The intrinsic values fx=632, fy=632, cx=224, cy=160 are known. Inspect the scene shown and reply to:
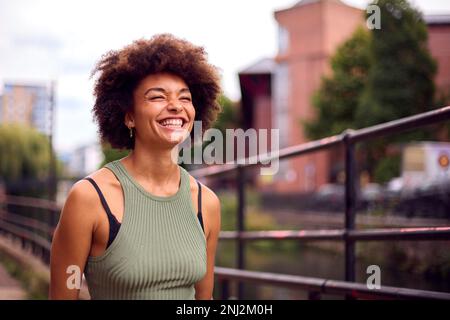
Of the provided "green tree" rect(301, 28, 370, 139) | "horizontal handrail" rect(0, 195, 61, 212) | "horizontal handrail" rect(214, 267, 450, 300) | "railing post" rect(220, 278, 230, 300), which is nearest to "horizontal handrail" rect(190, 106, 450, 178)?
"horizontal handrail" rect(214, 267, 450, 300)

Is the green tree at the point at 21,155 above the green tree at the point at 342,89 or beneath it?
beneath

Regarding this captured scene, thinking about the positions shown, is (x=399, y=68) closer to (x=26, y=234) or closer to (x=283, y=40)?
(x=283, y=40)

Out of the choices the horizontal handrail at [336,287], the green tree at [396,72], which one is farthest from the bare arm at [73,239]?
the green tree at [396,72]

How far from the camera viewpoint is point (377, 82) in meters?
22.6

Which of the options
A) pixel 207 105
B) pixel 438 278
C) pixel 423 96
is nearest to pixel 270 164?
pixel 438 278

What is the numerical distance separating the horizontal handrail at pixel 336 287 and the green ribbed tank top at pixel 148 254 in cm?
91

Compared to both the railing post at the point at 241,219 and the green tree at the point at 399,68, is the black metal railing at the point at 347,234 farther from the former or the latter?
the green tree at the point at 399,68

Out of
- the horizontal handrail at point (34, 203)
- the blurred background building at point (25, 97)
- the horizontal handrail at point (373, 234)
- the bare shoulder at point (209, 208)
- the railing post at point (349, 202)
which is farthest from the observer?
the horizontal handrail at point (34, 203)

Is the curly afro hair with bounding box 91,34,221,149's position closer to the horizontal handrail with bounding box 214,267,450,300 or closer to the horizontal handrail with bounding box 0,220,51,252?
the horizontal handrail with bounding box 214,267,450,300

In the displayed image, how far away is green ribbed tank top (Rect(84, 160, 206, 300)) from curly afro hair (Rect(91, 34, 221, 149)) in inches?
7.2

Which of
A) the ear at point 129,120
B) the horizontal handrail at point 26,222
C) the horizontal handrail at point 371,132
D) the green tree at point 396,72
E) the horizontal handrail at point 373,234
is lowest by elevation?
the horizontal handrail at point 26,222

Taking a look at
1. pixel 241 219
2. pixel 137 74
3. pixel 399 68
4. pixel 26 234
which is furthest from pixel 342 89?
pixel 137 74

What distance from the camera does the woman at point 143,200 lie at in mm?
1490
